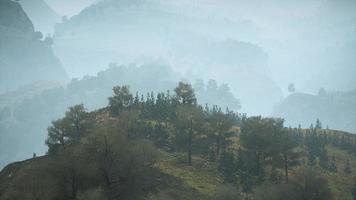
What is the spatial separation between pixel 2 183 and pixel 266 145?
45810mm

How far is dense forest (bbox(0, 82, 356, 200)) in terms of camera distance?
43812 millimetres

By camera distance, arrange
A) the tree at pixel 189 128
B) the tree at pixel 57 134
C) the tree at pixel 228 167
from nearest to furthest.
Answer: the tree at pixel 228 167 < the tree at pixel 189 128 < the tree at pixel 57 134

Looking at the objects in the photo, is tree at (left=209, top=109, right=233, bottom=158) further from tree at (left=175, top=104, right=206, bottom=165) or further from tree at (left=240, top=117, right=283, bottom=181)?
tree at (left=240, top=117, right=283, bottom=181)

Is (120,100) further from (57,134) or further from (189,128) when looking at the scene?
(189,128)

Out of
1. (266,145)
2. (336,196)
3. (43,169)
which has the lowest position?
(336,196)

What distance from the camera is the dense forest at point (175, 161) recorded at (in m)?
43.8

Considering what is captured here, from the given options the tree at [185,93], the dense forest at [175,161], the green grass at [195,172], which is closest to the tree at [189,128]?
the dense forest at [175,161]

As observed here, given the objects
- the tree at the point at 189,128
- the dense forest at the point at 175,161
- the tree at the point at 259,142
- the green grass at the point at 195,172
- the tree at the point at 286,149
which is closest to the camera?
the dense forest at the point at 175,161

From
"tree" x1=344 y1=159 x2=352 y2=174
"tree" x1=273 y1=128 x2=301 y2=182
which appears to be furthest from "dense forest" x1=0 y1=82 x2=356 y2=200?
"tree" x1=273 y1=128 x2=301 y2=182

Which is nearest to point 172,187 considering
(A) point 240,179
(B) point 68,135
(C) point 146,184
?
(C) point 146,184

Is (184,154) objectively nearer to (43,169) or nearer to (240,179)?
(240,179)

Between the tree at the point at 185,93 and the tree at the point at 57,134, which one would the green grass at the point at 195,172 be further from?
the tree at the point at 57,134

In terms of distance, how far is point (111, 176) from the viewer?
4719 cm

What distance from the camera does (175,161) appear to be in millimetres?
63406
